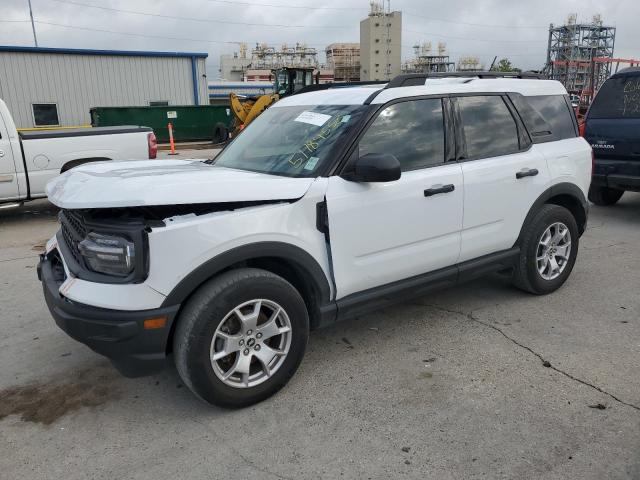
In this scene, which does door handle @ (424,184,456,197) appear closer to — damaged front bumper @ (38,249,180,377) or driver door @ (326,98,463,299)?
driver door @ (326,98,463,299)

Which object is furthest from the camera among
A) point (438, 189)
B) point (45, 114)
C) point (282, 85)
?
point (45, 114)

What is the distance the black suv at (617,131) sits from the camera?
709 centimetres

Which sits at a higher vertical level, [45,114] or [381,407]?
[45,114]

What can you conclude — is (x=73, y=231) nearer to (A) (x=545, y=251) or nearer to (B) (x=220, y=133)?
(A) (x=545, y=251)

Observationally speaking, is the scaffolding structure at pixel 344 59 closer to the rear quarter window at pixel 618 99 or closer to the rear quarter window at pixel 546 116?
the rear quarter window at pixel 618 99

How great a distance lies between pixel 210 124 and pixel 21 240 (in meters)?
17.8

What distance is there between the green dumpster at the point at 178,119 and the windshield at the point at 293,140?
19.6 m

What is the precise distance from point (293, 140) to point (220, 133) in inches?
832

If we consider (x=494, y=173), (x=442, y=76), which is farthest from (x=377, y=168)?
(x=442, y=76)

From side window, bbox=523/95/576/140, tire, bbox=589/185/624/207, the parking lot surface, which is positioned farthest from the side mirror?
tire, bbox=589/185/624/207

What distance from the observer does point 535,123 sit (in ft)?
14.5

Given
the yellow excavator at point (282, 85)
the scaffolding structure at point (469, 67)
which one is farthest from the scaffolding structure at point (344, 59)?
the yellow excavator at point (282, 85)

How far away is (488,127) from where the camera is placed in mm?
4086

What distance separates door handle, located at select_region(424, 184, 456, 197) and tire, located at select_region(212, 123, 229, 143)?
2113 cm
